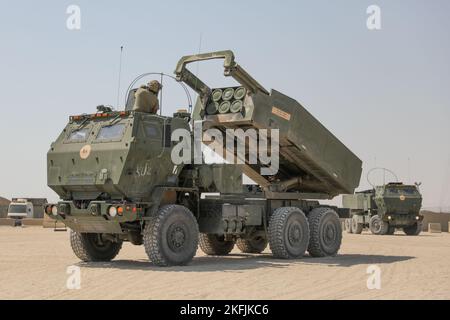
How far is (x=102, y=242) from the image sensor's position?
14.1m

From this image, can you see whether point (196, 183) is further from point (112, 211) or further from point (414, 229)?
point (414, 229)

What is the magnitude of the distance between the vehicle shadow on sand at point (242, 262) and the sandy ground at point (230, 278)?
0.02m

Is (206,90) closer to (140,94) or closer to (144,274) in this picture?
(140,94)

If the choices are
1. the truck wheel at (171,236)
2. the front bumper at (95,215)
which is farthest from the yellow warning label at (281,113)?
the front bumper at (95,215)

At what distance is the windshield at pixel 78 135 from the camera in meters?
13.1

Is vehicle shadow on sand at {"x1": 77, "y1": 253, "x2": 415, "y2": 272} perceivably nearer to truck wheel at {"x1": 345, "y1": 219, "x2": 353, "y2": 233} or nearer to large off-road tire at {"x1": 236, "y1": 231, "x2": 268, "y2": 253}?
large off-road tire at {"x1": 236, "y1": 231, "x2": 268, "y2": 253}

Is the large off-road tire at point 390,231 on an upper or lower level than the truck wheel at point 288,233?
lower

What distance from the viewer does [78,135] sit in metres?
13.2

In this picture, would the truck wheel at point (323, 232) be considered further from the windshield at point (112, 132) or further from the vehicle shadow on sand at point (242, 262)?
the windshield at point (112, 132)

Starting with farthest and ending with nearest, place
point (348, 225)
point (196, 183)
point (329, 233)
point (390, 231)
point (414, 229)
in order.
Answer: point (348, 225) → point (390, 231) → point (414, 229) → point (329, 233) → point (196, 183)

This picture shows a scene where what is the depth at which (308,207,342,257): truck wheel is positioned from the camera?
15.9 m

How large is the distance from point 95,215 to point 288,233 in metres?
4.63

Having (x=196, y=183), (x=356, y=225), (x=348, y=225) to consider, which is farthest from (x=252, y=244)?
(x=348, y=225)
